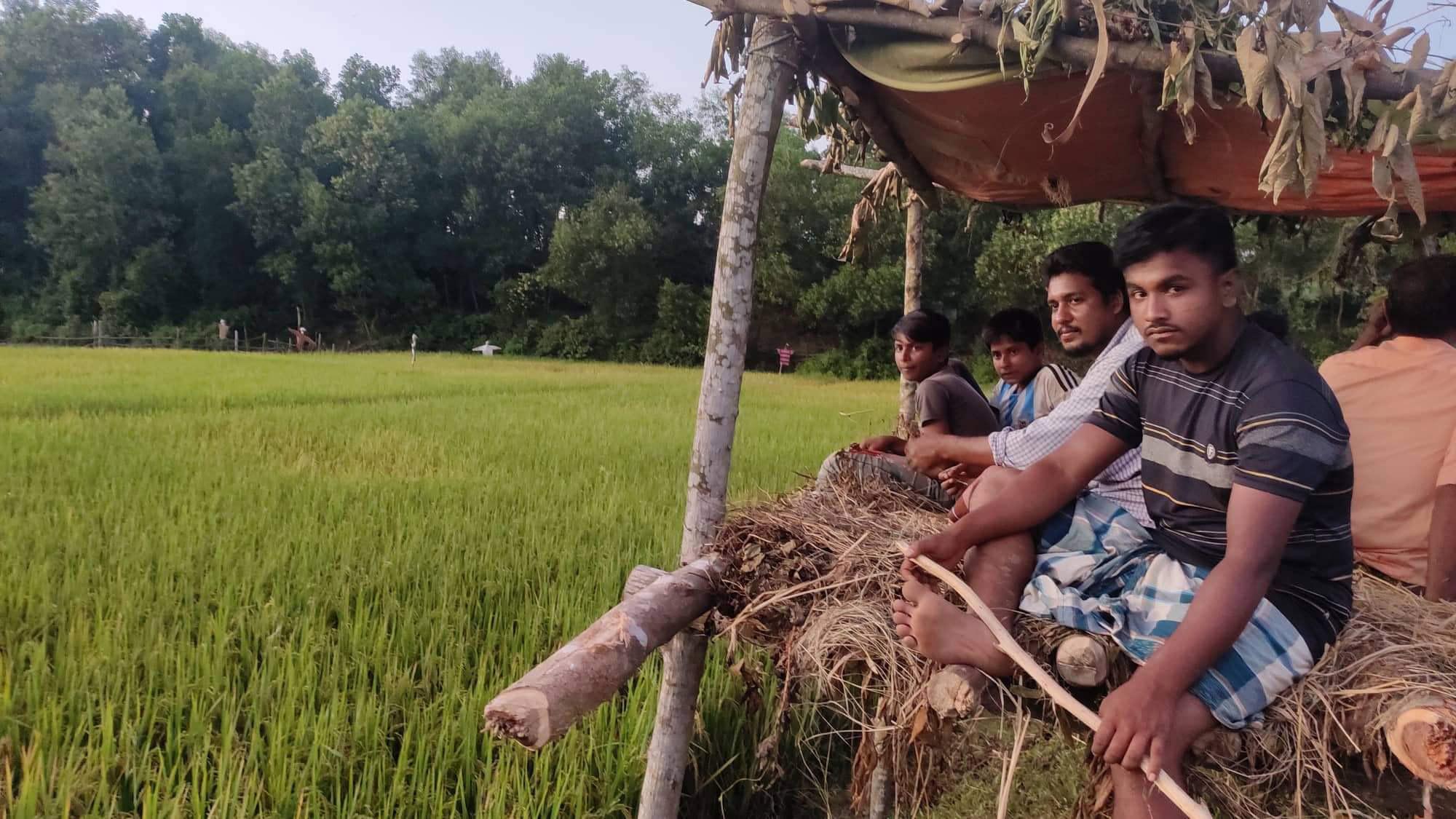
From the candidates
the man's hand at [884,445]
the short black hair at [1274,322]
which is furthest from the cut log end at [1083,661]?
the short black hair at [1274,322]

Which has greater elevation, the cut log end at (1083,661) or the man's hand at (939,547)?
the man's hand at (939,547)

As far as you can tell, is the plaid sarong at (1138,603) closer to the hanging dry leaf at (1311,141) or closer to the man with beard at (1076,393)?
the man with beard at (1076,393)

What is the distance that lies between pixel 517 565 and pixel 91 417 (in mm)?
5244

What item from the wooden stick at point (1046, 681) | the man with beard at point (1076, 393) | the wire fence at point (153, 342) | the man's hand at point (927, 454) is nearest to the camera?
the wooden stick at point (1046, 681)

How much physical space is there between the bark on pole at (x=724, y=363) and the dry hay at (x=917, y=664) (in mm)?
137

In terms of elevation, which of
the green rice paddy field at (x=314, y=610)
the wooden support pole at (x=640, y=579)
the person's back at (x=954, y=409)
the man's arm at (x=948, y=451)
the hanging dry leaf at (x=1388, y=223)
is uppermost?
the hanging dry leaf at (x=1388, y=223)

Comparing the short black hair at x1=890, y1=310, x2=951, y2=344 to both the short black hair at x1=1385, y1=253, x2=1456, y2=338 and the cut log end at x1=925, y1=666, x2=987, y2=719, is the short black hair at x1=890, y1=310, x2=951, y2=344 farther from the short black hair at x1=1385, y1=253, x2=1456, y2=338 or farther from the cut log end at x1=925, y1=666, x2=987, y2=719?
the cut log end at x1=925, y1=666, x2=987, y2=719

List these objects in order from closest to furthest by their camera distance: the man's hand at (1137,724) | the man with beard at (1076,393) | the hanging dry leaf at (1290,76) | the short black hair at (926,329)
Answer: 1. the man's hand at (1137,724)
2. the hanging dry leaf at (1290,76)
3. the man with beard at (1076,393)
4. the short black hair at (926,329)

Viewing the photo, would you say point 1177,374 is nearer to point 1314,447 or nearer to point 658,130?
point 1314,447

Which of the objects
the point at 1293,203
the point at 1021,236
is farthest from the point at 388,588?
the point at 1021,236

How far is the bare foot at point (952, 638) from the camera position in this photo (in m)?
1.33

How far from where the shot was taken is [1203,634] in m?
1.18

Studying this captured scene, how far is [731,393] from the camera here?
2049 millimetres

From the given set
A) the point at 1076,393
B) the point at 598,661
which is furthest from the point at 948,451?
the point at 598,661
